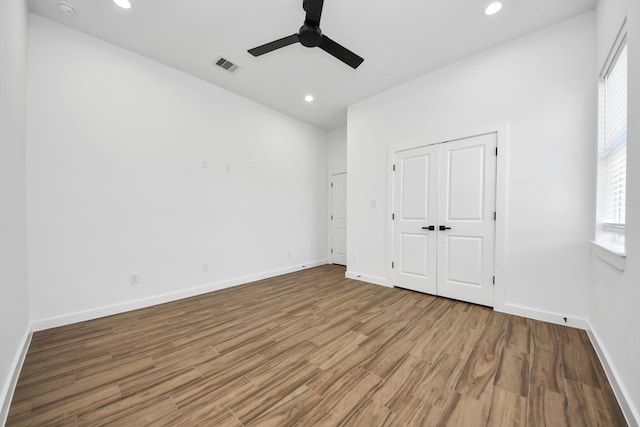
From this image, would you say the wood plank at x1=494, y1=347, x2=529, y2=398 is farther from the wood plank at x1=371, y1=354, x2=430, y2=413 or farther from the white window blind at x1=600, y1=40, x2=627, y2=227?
the white window blind at x1=600, y1=40, x2=627, y2=227

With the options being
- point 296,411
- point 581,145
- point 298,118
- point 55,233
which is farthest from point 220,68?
point 581,145

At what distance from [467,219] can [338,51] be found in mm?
2513

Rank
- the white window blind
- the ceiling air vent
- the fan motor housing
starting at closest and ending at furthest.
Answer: the white window blind → the fan motor housing → the ceiling air vent

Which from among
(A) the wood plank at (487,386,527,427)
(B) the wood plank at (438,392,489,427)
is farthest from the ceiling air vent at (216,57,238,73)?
(A) the wood plank at (487,386,527,427)

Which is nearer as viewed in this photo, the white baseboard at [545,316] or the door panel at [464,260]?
the white baseboard at [545,316]

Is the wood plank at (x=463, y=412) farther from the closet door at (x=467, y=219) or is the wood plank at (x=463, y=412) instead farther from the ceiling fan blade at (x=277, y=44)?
the ceiling fan blade at (x=277, y=44)

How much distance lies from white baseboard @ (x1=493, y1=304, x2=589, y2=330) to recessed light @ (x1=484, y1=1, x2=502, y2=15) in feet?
10.2

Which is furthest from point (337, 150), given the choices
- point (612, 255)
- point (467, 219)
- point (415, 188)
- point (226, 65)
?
point (612, 255)

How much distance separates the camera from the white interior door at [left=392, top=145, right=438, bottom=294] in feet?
10.9

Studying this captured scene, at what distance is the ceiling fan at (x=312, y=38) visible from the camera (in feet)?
6.38

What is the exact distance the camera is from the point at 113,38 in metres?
2.70

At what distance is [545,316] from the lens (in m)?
2.49

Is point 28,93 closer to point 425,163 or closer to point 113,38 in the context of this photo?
point 113,38

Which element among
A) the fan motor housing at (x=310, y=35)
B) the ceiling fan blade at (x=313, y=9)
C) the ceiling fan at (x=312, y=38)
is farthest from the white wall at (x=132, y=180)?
the ceiling fan blade at (x=313, y=9)
